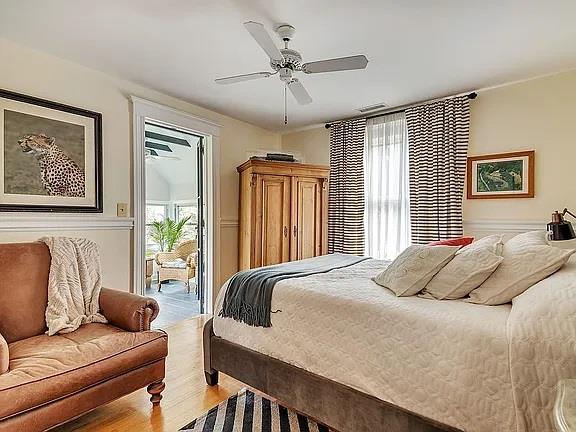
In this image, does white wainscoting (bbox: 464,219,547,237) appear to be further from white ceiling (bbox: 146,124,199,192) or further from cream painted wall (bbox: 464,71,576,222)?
white ceiling (bbox: 146,124,199,192)

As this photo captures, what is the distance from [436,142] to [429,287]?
238 centimetres

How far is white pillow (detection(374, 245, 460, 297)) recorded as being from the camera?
1834 millimetres

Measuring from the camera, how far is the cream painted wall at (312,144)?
15.8 feet

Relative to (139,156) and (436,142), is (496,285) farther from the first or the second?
(139,156)

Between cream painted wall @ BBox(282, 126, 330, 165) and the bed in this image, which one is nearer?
the bed

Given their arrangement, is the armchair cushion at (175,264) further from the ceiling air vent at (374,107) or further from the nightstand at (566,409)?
the nightstand at (566,409)

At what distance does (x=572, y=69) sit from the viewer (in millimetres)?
3031

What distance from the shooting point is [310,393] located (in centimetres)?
185

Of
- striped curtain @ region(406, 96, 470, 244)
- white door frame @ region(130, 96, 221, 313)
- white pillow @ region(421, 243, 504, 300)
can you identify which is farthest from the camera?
striped curtain @ region(406, 96, 470, 244)

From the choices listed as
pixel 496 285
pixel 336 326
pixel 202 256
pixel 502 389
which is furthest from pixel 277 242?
pixel 502 389

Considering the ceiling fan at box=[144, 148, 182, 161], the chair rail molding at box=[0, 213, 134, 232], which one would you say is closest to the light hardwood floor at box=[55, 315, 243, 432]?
the chair rail molding at box=[0, 213, 134, 232]

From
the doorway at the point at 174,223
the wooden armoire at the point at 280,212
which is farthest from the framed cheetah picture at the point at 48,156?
the wooden armoire at the point at 280,212

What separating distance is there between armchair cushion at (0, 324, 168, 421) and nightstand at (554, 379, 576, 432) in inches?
75.4

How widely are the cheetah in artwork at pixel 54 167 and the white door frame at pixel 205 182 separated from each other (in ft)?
1.74
